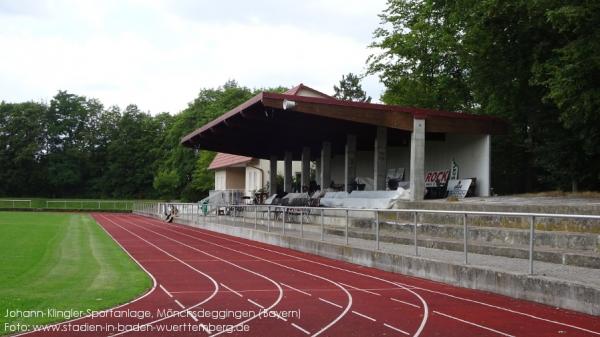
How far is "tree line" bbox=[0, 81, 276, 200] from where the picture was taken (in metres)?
97.2

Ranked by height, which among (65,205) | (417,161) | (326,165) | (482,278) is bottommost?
(65,205)

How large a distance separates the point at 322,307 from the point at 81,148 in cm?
10222

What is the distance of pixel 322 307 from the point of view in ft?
32.3

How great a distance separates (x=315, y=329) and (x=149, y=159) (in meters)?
97.7

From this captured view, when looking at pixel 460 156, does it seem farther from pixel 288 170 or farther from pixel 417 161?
pixel 288 170

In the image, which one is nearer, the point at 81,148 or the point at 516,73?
the point at 516,73

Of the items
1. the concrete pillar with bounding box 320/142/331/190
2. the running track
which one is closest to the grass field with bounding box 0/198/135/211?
the concrete pillar with bounding box 320/142/331/190

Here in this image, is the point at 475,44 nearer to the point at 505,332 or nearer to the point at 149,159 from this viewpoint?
the point at 505,332

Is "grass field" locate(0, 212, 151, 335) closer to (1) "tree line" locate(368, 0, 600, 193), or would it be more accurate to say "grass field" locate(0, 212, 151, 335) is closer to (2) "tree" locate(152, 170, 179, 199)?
(1) "tree line" locate(368, 0, 600, 193)

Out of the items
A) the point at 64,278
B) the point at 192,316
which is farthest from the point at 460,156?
the point at 192,316

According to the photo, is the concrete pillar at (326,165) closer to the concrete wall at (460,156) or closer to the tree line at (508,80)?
the concrete wall at (460,156)

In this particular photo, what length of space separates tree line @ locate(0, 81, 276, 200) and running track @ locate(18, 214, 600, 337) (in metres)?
74.2

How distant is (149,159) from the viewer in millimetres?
102750

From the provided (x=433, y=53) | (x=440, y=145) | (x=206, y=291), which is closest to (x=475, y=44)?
(x=440, y=145)
